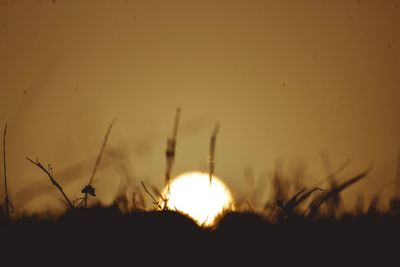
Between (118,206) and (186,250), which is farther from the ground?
(118,206)

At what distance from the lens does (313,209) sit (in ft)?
5.90

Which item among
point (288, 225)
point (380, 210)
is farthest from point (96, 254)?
point (380, 210)

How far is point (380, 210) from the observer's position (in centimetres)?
198

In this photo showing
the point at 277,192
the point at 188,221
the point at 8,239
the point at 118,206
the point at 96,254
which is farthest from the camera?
the point at 277,192

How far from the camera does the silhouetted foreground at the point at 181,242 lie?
1.48 m

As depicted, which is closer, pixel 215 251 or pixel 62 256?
pixel 62 256

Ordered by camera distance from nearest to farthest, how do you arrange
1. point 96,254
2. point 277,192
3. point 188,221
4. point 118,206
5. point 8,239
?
point 96,254
point 8,239
point 188,221
point 118,206
point 277,192

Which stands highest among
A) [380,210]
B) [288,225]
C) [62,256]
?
[380,210]

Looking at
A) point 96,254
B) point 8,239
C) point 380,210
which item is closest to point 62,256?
point 96,254

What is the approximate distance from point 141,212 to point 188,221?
278mm

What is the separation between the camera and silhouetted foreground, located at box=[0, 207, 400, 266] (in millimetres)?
1479

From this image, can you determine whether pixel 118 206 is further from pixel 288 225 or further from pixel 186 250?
pixel 288 225

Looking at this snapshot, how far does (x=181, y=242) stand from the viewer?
1.57 m

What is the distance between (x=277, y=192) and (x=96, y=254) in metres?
1.21
